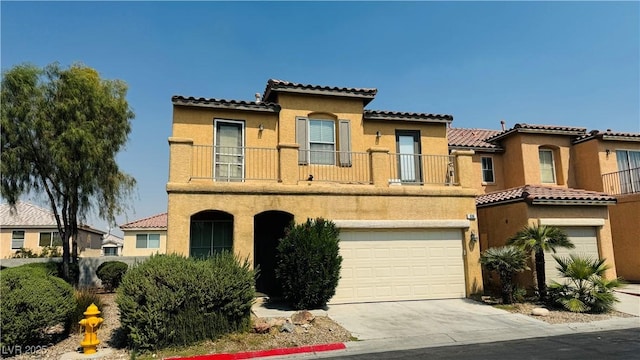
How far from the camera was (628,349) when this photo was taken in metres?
8.77

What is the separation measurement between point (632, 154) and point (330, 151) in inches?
644

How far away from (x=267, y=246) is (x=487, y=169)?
11992mm

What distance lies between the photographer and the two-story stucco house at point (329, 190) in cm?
1302

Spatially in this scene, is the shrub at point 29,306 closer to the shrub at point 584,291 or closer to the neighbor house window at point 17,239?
the shrub at point 584,291

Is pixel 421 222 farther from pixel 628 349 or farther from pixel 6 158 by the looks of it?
pixel 6 158

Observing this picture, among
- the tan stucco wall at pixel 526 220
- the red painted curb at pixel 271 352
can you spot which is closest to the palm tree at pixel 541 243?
the tan stucco wall at pixel 526 220

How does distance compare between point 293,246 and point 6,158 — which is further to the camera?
point 6,158

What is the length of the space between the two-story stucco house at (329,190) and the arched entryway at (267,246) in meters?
0.04

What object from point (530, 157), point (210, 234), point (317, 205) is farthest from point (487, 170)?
point (210, 234)

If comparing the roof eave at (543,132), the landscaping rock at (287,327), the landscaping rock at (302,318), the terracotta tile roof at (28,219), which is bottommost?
the landscaping rock at (287,327)

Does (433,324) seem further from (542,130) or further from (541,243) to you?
(542,130)

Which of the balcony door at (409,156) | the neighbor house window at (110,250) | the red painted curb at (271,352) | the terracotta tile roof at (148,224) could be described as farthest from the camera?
the neighbor house window at (110,250)

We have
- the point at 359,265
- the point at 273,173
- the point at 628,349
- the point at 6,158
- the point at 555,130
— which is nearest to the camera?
the point at 628,349

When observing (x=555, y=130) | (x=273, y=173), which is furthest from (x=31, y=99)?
(x=555, y=130)
